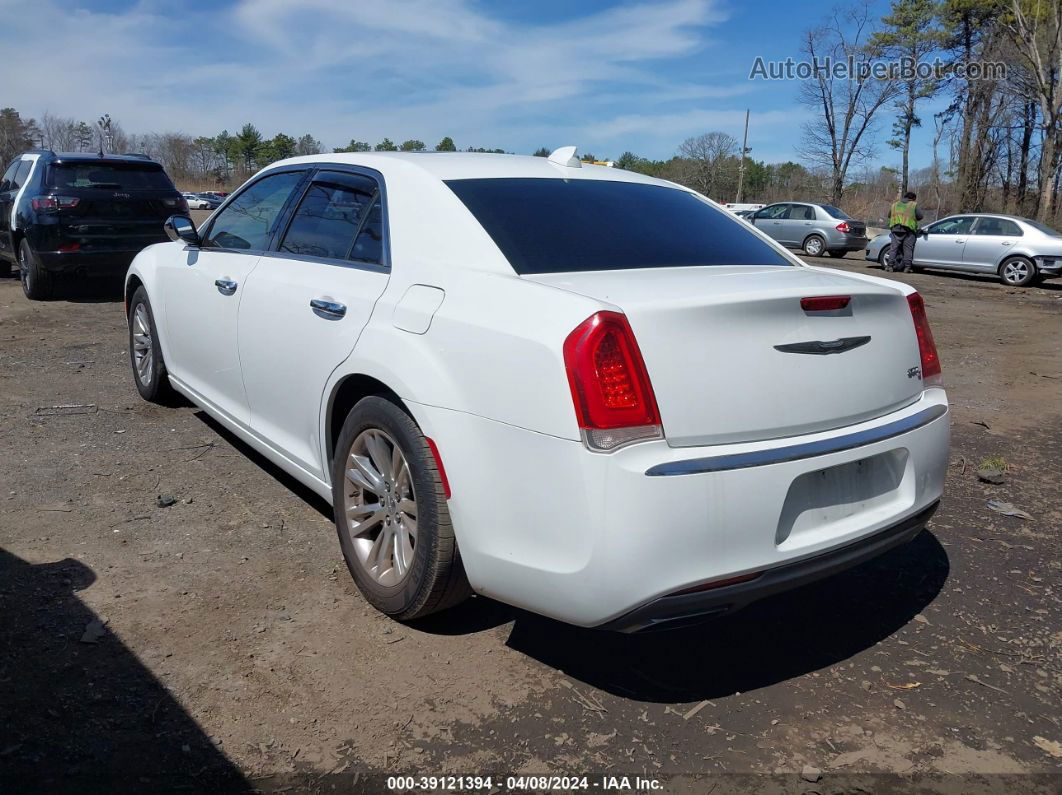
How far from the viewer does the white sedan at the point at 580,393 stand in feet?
7.13

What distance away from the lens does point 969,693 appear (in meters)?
2.62

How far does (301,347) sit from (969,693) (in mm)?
2654

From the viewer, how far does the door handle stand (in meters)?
3.02

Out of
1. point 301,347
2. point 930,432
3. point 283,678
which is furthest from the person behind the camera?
point 301,347

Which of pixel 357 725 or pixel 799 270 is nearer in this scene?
pixel 357 725

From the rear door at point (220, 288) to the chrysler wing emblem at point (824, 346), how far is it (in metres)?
2.45

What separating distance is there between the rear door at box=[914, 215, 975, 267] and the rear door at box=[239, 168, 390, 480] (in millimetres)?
17592

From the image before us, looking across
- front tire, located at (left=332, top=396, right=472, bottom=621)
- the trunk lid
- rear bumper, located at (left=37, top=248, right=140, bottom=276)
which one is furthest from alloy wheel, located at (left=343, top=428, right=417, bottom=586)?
rear bumper, located at (left=37, top=248, right=140, bottom=276)

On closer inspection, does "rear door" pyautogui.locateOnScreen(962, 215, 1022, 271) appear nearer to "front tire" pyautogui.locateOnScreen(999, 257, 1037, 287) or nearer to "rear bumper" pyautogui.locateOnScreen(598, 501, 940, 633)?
"front tire" pyautogui.locateOnScreen(999, 257, 1037, 287)

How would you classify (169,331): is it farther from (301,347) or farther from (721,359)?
(721,359)

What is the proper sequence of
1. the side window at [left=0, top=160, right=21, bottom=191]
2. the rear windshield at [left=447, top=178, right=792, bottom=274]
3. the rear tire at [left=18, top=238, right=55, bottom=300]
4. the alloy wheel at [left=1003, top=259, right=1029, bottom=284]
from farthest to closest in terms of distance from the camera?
the alloy wheel at [left=1003, top=259, right=1029, bottom=284], the side window at [left=0, top=160, right=21, bottom=191], the rear tire at [left=18, top=238, right=55, bottom=300], the rear windshield at [left=447, top=178, right=792, bottom=274]

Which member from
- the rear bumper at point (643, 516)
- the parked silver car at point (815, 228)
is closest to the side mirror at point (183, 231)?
the rear bumper at point (643, 516)

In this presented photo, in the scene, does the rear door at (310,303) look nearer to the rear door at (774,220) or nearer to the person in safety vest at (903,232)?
the person in safety vest at (903,232)

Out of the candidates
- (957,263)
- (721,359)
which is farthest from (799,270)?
(957,263)
